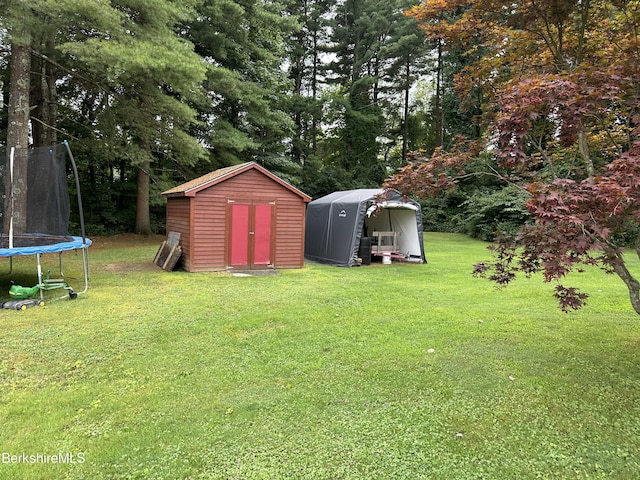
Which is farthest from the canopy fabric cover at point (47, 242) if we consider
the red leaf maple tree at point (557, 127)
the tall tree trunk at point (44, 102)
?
the tall tree trunk at point (44, 102)

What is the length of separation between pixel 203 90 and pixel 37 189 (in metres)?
8.63

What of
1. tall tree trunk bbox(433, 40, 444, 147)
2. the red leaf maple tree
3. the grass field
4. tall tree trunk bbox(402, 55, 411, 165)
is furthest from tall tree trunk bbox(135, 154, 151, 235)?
tall tree trunk bbox(433, 40, 444, 147)

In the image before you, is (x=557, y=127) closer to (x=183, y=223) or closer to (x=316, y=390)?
(x=316, y=390)

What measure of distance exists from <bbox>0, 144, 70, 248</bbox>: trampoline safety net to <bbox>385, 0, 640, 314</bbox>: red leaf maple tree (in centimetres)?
593

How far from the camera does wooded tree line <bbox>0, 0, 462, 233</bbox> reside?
900 centimetres

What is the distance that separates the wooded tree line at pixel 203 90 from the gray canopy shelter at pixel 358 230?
428 cm

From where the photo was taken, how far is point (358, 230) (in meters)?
10.1

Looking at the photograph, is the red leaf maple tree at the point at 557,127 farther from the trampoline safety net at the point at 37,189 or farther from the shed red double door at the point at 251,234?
the trampoline safety net at the point at 37,189

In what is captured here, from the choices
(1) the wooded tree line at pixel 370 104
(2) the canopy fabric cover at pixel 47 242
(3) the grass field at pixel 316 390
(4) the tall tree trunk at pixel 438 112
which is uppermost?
(4) the tall tree trunk at pixel 438 112

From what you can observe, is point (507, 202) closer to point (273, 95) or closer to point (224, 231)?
point (273, 95)

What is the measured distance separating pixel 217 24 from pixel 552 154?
1452cm

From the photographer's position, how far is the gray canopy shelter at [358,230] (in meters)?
10.1

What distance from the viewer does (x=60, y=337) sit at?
169 inches

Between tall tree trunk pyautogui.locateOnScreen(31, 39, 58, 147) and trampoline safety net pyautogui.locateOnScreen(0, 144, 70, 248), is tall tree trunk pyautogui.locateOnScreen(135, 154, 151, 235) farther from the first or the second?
trampoline safety net pyautogui.locateOnScreen(0, 144, 70, 248)
